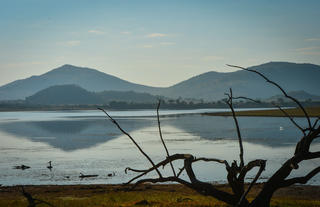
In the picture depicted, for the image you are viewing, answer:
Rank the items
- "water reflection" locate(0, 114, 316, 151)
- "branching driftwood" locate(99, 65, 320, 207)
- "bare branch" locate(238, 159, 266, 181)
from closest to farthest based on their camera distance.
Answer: "branching driftwood" locate(99, 65, 320, 207) → "bare branch" locate(238, 159, 266, 181) → "water reflection" locate(0, 114, 316, 151)

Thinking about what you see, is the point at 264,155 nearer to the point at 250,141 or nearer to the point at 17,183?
the point at 250,141

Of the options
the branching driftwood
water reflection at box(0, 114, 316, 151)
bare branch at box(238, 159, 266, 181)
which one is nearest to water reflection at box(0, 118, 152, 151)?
water reflection at box(0, 114, 316, 151)

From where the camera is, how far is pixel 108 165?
4578 centimetres

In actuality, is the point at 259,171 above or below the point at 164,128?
above

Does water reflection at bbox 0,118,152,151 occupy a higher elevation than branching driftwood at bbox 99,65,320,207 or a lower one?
lower

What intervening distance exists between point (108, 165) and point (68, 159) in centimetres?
858

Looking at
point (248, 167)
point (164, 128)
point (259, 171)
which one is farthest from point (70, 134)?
point (259, 171)

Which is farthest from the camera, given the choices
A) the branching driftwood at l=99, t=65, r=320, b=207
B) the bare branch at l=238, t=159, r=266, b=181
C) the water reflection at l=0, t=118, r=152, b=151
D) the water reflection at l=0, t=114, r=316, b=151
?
the water reflection at l=0, t=118, r=152, b=151

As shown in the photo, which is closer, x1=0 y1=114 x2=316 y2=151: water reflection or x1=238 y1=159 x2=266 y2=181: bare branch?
x1=238 y1=159 x2=266 y2=181: bare branch

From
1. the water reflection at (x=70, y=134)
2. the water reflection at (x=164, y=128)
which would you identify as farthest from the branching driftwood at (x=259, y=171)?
the water reflection at (x=70, y=134)

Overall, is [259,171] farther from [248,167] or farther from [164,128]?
[164,128]

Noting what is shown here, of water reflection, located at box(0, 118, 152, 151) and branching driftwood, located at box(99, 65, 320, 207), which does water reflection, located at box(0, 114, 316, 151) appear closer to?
water reflection, located at box(0, 118, 152, 151)

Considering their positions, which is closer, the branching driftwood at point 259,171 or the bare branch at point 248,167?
the branching driftwood at point 259,171

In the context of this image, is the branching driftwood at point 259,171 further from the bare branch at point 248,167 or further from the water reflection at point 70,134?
the water reflection at point 70,134
